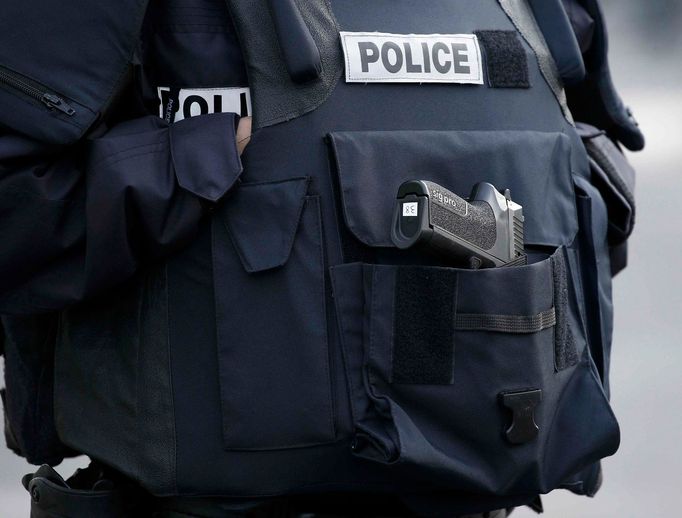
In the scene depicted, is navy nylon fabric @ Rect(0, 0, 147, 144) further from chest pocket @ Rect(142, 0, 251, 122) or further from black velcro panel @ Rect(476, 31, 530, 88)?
black velcro panel @ Rect(476, 31, 530, 88)

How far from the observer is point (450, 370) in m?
2.27

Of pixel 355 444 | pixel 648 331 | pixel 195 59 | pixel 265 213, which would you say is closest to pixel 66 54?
pixel 195 59

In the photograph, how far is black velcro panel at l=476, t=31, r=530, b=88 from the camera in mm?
2455

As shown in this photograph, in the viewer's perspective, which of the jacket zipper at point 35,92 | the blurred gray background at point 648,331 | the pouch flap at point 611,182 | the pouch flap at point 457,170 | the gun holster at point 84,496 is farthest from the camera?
the blurred gray background at point 648,331

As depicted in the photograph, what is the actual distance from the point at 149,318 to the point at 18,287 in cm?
22

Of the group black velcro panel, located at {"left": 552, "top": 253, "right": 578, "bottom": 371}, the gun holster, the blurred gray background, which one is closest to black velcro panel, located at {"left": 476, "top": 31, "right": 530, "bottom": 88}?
black velcro panel, located at {"left": 552, "top": 253, "right": 578, "bottom": 371}

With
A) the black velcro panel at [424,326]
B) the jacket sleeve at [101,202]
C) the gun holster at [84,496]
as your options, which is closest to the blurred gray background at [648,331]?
the gun holster at [84,496]

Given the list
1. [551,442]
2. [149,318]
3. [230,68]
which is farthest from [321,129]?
[551,442]

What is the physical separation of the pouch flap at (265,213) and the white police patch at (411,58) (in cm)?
23

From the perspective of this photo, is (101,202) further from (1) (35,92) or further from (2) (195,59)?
(2) (195,59)

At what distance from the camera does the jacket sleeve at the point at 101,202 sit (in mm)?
2164

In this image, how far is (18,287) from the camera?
2232mm

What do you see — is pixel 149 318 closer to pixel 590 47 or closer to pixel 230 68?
pixel 230 68

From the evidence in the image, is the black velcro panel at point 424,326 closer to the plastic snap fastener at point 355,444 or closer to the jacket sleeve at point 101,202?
the plastic snap fastener at point 355,444
